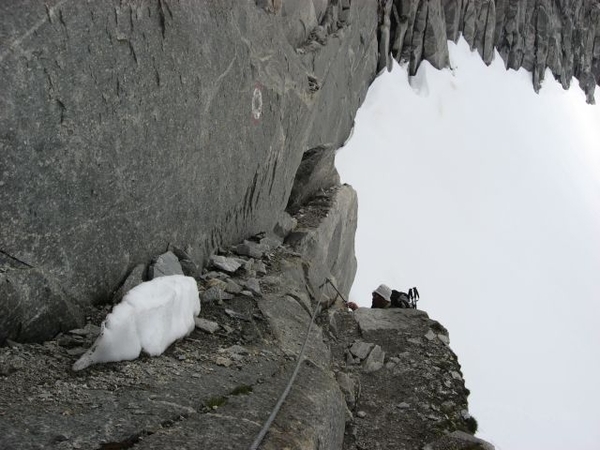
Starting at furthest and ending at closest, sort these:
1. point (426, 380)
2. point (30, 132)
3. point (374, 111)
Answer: point (374, 111)
point (426, 380)
point (30, 132)

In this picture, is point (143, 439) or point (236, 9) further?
point (236, 9)

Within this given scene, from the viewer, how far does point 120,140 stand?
6.56m

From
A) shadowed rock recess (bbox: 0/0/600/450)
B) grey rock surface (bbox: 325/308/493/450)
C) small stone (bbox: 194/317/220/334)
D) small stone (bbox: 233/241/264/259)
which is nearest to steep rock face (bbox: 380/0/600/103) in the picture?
shadowed rock recess (bbox: 0/0/600/450)

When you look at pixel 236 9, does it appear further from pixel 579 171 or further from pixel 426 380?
pixel 579 171

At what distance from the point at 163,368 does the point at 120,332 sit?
0.58m

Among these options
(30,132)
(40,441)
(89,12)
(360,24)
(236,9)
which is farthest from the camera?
(360,24)

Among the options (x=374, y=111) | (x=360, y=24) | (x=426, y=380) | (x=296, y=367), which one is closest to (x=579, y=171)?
(x=374, y=111)

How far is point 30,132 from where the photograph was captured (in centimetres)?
530

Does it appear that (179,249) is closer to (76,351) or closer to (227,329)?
(227,329)

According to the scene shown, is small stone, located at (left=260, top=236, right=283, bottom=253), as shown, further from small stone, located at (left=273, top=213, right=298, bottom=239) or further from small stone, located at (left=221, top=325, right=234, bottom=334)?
small stone, located at (left=221, top=325, right=234, bottom=334)

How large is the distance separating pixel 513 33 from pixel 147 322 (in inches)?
→ 2102

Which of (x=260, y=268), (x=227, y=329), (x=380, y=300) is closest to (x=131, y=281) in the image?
(x=227, y=329)

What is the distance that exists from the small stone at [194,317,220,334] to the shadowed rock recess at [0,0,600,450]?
0.03 m

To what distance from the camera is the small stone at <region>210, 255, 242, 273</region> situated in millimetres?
9008
